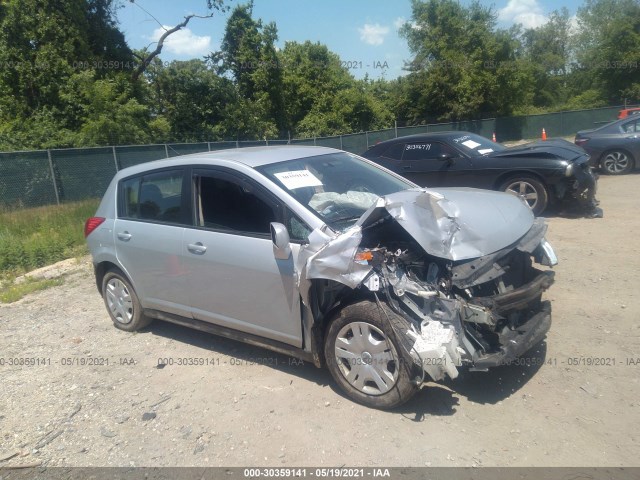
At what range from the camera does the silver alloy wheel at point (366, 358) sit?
3.71m

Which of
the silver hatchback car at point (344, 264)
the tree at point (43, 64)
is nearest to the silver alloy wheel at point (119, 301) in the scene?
the silver hatchback car at point (344, 264)

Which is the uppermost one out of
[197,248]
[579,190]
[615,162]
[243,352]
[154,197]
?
[154,197]

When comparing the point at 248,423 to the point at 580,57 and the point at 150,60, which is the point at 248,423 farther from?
the point at 580,57

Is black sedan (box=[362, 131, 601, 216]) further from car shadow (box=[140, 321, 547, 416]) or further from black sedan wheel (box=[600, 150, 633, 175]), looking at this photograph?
car shadow (box=[140, 321, 547, 416])

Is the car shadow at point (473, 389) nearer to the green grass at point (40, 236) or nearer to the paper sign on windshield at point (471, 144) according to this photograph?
the paper sign on windshield at point (471, 144)

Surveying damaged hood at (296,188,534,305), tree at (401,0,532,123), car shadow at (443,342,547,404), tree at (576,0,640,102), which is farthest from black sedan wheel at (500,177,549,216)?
tree at (576,0,640,102)

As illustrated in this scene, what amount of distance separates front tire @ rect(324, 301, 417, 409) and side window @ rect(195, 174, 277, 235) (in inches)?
39.7

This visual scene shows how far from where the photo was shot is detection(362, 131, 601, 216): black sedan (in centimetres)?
862

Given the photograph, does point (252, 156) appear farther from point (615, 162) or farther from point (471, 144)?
point (615, 162)

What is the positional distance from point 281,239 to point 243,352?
Result: 1.71m

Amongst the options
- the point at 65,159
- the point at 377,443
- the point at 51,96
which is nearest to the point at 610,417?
the point at 377,443

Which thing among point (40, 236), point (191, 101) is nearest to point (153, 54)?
point (191, 101)

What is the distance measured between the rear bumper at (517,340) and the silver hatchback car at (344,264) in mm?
11

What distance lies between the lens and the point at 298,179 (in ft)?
14.6
